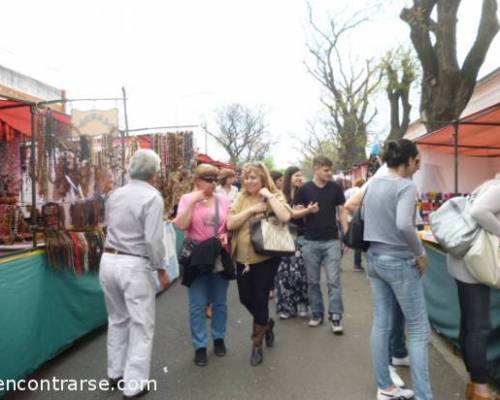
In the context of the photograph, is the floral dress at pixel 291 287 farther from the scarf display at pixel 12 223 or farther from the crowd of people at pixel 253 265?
the scarf display at pixel 12 223

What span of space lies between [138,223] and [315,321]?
251cm

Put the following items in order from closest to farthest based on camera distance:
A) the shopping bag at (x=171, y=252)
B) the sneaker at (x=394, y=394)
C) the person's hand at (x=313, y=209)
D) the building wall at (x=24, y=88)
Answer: the sneaker at (x=394, y=394) → the person's hand at (x=313, y=209) → the shopping bag at (x=171, y=252) → the building wall at (x=24, y=88)

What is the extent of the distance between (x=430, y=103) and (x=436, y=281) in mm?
6229

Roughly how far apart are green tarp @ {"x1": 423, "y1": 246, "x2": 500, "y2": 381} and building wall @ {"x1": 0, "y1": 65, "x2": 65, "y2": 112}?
36.4ft

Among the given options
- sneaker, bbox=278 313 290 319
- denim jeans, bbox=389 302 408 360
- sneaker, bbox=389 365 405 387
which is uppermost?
denim jeans, bbox=389 302 408 360

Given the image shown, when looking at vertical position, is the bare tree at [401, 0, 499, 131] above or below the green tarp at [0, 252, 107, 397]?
above

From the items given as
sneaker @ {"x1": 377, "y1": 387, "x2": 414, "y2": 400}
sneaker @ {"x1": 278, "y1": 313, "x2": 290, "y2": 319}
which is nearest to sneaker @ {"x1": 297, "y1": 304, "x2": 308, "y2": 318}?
sneaker @ {"x1": 278, "y1": 313, "x2": 290, "y2": 319}

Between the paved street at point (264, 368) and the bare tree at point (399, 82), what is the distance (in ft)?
49.9

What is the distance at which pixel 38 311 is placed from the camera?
3312mm

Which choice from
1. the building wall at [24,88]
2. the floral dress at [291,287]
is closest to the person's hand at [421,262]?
the floral dress at [291,287]

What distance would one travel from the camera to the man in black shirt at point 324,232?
428 centimetres

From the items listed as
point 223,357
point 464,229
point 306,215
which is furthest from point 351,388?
point 306,215

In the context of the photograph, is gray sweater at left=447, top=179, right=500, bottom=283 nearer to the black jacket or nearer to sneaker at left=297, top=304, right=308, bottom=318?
the black jacket

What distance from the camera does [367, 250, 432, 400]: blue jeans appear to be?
2.62 metres
